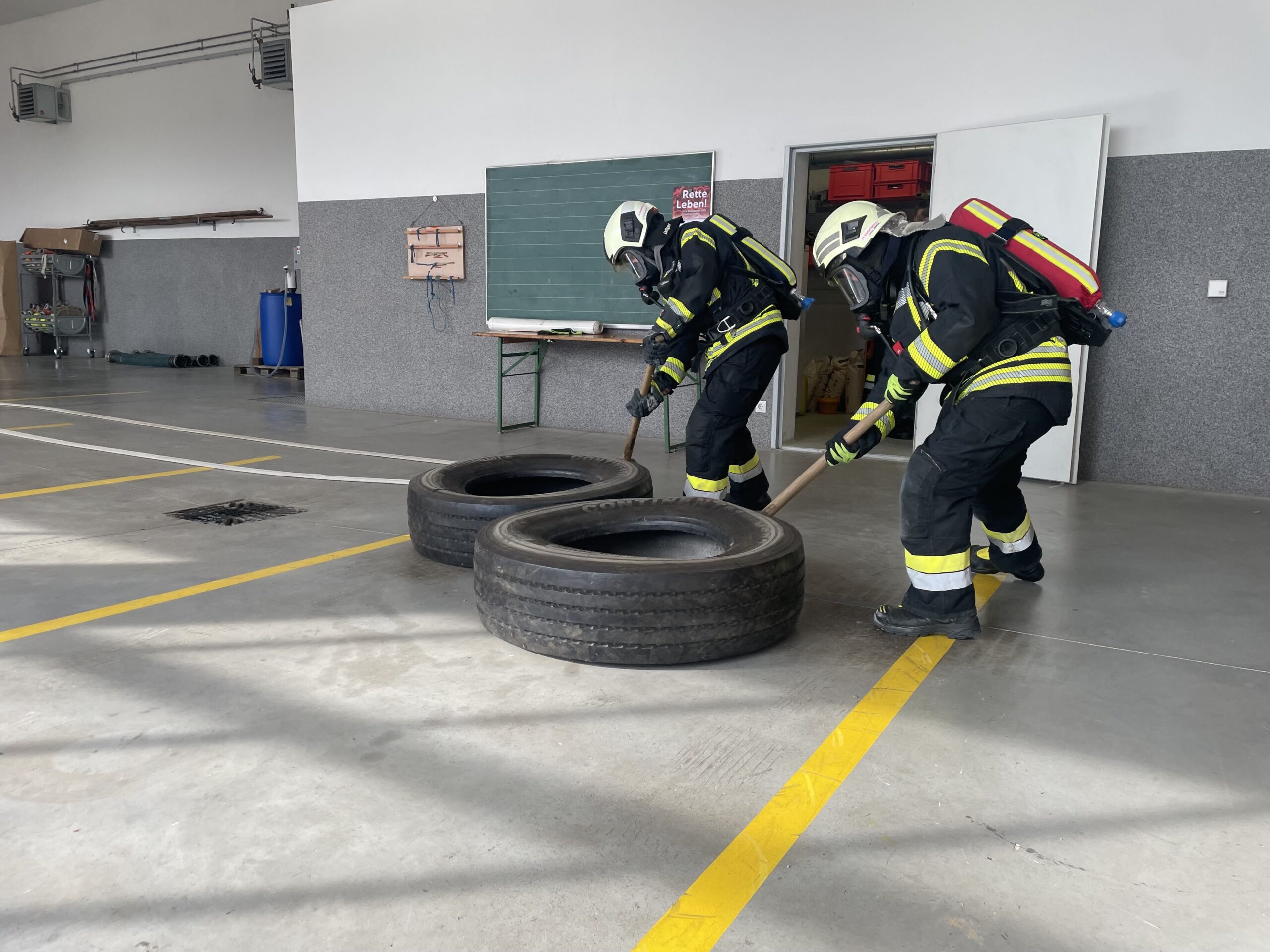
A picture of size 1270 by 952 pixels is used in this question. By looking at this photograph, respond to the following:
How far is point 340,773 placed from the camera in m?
2.31

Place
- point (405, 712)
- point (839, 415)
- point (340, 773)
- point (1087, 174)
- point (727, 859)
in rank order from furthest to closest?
1. point (839, 415)
2. point (1087, 174)
3. point (405, 712)
4. point (340, 773)
5. point (727, 859)

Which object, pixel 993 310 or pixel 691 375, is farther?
pixel 691 375

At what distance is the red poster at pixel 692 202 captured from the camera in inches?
307

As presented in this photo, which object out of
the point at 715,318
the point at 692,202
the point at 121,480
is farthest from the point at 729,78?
the point at 121,480

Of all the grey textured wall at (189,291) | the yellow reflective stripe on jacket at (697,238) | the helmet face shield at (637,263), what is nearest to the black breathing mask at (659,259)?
the helmet face shield at (637,263)

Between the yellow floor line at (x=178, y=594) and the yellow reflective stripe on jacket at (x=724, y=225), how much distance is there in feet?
7.38

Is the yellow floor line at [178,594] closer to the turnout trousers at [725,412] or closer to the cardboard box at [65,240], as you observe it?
the turnout trousers at [725,412]

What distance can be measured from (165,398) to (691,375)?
676 cm

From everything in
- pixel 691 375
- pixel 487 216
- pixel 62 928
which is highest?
pixel 487 216

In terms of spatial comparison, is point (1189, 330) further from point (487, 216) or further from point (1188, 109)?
point (487, 216)

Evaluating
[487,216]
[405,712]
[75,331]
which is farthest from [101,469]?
[75,331]

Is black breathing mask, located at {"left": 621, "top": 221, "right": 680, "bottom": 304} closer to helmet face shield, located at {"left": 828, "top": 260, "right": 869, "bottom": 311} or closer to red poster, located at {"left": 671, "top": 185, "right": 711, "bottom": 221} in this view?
helmet face shield, located at {"left": 828, "top": 260, "right": 869, "bottom": 311}

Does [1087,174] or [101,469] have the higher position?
[1087,174]

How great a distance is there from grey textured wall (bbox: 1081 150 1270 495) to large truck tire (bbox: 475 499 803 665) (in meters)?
4.25
